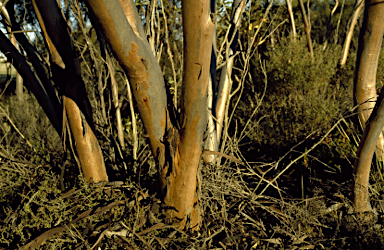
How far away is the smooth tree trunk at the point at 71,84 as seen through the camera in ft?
5.32

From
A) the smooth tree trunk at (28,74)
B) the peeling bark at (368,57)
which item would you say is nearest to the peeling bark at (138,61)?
the smooth tree trunk at (28,74)

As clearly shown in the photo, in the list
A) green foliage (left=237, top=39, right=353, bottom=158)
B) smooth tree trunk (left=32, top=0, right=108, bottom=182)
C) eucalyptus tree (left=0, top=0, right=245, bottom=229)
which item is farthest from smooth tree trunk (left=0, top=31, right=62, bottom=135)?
green foliage (left=237, top=39, right=353, bottom=158)

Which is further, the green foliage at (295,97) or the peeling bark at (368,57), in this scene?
the green foliage at (295,97)

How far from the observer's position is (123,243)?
1738 millimetres

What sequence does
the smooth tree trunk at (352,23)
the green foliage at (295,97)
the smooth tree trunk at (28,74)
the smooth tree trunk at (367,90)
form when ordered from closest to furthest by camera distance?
the smooth tree trunk at (28,74), the smooth tree trunk at (367,90), the smooth tree trunk at (352,23), the green foliage at (295,97)

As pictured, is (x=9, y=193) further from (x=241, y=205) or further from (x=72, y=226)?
(x=241, y=205)

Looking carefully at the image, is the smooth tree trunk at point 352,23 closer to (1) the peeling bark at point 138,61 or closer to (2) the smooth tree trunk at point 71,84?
(1) the peeling bark at point 138,61

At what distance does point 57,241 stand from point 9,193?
93 centimetres

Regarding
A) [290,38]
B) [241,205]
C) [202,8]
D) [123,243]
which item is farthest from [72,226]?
[290,38]

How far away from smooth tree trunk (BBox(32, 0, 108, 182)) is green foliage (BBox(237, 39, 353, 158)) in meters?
2.63

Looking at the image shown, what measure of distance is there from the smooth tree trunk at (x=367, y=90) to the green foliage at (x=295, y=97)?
4.86 feet

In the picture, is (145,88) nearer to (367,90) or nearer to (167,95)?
(167,95)

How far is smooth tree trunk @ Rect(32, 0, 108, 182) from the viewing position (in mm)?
1623

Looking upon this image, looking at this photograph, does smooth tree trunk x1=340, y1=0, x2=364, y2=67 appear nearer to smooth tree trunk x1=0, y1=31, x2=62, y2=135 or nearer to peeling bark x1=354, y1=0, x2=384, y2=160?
peeling bark x1=354, y1=0, x2=384, y2=160
